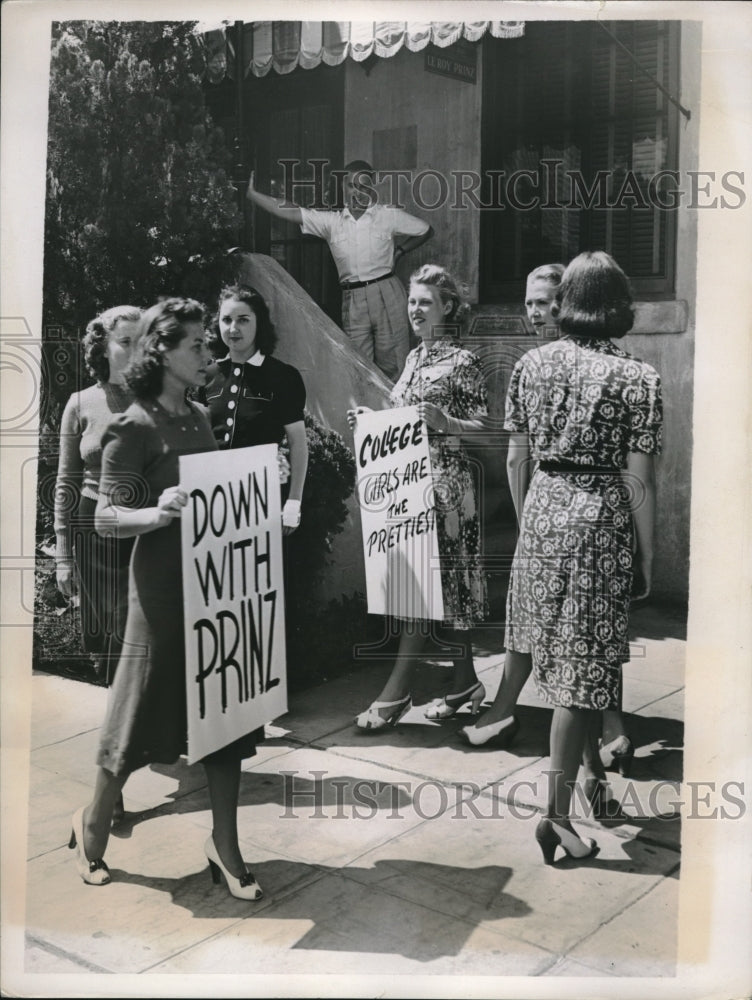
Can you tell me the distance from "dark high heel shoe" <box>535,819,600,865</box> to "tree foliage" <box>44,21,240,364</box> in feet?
7.30

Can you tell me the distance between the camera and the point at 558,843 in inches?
158

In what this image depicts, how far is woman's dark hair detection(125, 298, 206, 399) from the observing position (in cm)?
394

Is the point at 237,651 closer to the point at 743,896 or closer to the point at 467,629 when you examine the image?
the point at 467,629

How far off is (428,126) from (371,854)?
8.47 ft

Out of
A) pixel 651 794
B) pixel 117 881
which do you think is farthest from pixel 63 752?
pixel 651 794

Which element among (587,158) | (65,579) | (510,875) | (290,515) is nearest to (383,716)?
(510,875)

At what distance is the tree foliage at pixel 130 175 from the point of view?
4035 mm

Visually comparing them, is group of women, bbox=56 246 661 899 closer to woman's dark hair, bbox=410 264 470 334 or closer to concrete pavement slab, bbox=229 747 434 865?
woman's dark hair, bbox=410 264 470 334

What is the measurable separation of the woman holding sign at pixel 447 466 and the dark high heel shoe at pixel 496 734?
9 centimetres

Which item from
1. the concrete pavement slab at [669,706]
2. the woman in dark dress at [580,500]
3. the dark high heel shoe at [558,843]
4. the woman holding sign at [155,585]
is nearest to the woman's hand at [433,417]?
the woman in dark dress at [580,500]

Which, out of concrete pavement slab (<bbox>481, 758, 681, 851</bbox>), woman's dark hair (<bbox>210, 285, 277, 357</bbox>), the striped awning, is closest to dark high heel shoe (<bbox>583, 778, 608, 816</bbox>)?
concrete pavement slab (<bbox>481, 758, 681, 851</bbox>)

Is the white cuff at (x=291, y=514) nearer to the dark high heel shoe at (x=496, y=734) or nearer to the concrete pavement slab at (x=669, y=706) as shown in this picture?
the dark high heel shoe at (x=496, y=734)

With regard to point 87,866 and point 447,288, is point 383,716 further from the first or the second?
A: point 447,288

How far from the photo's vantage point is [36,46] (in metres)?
4.02
